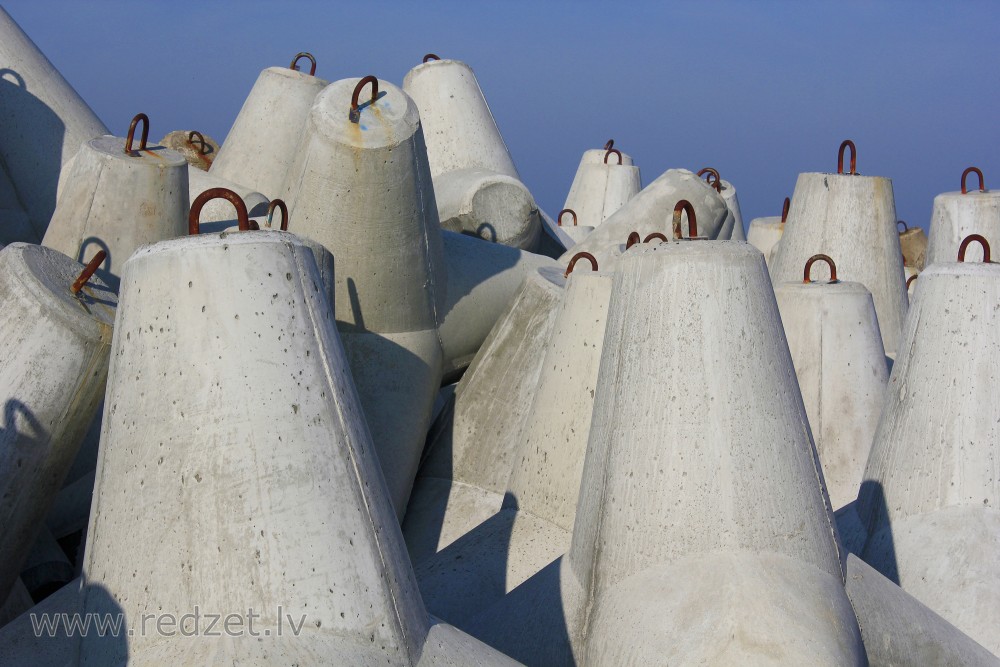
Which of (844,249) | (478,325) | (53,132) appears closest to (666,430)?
(478,325)

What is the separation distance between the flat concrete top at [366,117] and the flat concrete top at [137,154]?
54cm

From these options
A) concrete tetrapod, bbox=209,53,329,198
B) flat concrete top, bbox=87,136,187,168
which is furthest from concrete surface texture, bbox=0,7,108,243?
flat concrete top, bbox=87,136,187,168

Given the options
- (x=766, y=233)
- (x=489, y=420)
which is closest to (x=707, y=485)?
(x=489, y=420)

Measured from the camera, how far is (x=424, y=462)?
4691 mm

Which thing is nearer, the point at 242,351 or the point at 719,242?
the point at 242,351

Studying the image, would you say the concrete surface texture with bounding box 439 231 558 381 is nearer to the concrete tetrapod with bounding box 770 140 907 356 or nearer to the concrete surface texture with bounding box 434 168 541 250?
the concrete surface texture with bounding box 434 168 541 250

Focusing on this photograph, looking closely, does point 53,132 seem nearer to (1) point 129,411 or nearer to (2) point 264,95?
(2) point 264,95

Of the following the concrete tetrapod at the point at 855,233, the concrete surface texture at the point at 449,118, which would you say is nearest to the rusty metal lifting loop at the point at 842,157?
the concrete tetrapod at the point at 855,233

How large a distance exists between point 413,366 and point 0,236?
2066 mm

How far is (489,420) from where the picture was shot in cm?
456

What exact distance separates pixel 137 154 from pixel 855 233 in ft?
11.5

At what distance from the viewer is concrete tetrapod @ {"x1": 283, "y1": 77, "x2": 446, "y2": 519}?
4031 millimetres

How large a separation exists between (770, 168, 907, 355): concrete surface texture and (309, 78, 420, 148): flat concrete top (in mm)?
2595

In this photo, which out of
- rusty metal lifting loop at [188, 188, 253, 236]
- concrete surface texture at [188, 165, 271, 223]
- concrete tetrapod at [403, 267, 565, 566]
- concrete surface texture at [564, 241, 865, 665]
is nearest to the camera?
rusty metal lifting loop at [188, 188, 253, 236]
